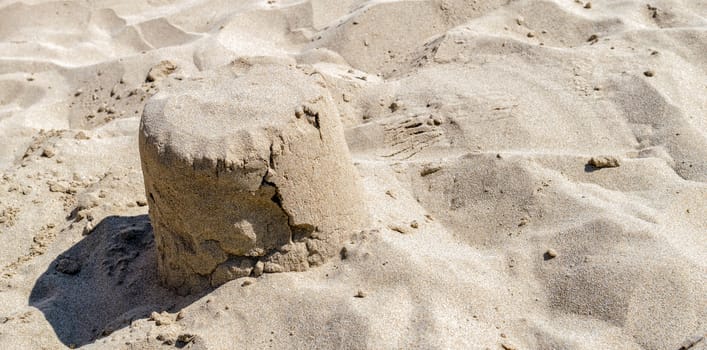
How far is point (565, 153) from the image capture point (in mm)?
3496

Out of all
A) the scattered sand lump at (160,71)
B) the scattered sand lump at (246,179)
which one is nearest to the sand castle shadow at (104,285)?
the scattered sand lump at (246,179)

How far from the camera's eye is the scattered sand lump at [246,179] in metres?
2.49

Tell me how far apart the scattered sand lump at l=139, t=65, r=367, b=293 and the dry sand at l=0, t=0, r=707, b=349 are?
0.09 m

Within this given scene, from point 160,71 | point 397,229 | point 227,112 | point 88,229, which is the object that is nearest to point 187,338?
point 227,112

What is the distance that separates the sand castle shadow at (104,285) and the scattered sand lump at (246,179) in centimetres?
15

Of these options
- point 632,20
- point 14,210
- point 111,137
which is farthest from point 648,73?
point 14,210

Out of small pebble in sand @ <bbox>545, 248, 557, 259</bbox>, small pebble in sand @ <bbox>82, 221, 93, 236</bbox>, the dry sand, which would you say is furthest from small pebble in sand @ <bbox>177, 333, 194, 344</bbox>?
small pebble in sand @ <bbox>545, 248, 557, 259</bbox>

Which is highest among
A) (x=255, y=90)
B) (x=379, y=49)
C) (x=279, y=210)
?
(x=255, y=90)

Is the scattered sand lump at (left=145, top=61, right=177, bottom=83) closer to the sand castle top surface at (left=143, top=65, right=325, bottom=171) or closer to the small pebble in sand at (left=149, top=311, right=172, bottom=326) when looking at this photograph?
the sand castle top surface at (left=143, top=65, right=325, bottom=171)

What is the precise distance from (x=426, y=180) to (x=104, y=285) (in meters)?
1.39

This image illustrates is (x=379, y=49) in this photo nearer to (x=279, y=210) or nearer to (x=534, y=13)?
(x=534, y=13)

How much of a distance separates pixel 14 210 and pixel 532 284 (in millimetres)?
2299

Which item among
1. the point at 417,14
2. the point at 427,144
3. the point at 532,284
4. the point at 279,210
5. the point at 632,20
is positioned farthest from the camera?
the point at 417,14

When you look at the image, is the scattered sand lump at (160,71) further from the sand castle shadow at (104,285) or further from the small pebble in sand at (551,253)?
the small pebble in sand at (551,253)
